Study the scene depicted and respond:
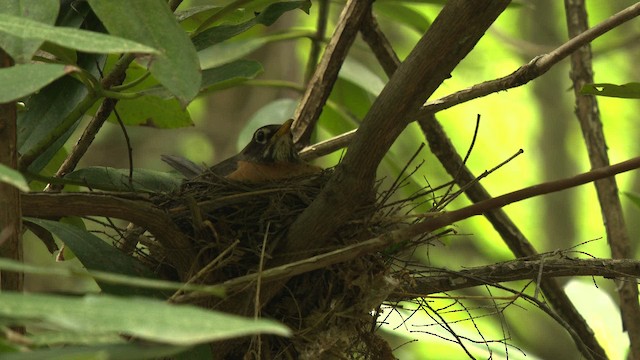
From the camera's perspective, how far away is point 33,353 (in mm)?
820

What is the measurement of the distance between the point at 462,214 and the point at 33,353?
0.70 m

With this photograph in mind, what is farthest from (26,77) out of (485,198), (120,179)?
(485,198)

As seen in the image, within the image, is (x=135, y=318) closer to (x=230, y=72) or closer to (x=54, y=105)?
(x=54, y=105)

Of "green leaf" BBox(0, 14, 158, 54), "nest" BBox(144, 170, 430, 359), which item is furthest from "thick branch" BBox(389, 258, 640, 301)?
"green leaf" BBox(0, 14, 158, 54)

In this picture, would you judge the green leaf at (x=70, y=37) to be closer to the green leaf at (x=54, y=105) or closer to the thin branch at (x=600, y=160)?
the green leaf at (x=54, y=105)

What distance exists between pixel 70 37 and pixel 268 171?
1.87 m

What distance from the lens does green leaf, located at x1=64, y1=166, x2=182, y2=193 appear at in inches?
78.0

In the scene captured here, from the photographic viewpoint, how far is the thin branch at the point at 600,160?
2375mm

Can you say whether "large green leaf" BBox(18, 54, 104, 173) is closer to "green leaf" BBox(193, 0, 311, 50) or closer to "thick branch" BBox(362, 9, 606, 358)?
"green leaf" BBox(193, 0, 311, 50)

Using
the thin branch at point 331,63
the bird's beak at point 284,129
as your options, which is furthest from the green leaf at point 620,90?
the bird's beak at point 284,129

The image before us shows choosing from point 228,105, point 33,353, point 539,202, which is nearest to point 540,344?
point 539,202

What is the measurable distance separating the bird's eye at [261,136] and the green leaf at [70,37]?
203 centimetres

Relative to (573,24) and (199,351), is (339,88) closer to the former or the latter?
(573,24)

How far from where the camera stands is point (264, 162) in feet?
9.94
